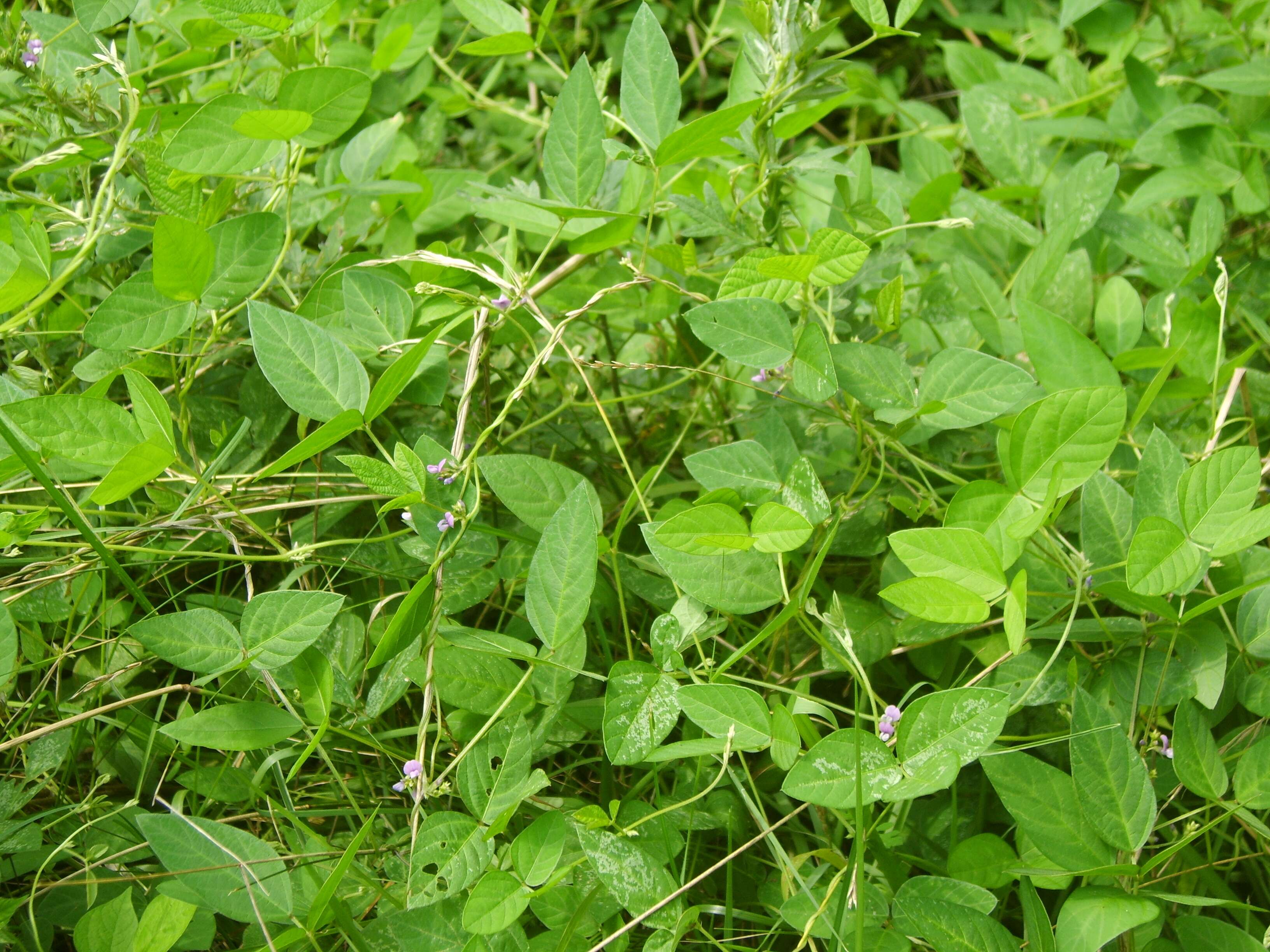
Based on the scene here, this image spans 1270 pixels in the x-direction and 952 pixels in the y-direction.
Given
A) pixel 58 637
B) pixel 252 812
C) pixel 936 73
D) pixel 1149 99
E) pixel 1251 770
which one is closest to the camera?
pixel 1251 770

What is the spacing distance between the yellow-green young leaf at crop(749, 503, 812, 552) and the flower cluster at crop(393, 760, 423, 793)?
340 millimetres

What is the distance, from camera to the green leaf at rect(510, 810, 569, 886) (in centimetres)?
75

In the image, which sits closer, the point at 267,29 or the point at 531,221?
the point at 267,29

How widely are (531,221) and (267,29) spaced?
32 centimetres

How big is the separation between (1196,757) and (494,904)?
0.59m

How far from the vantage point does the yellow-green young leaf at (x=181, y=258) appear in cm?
90

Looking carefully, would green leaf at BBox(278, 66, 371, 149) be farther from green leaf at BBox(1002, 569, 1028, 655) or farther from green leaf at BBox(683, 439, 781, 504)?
green leaf at BBox(1002, 569, 1028, 655)

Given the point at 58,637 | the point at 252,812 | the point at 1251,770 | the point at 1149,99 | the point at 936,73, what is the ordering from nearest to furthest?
the point at 1251,770 → the point at 252,812 → the point at 58,637 → the point at 1149,99 → the point at 936,73

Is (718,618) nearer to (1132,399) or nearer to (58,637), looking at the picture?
(1132,399)

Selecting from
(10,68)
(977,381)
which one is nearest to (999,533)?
(977,381)

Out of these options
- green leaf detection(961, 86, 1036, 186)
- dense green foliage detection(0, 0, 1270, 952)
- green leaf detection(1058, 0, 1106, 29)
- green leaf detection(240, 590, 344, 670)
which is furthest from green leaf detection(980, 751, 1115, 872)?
green leaf detection(1058, 0, 1106, 29)

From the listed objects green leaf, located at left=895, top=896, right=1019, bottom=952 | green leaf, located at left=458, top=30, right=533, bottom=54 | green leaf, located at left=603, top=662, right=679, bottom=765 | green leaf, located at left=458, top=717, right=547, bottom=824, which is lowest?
green leaf, located at left=895, top=896, right=1019, bottom=952

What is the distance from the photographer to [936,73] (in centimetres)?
196

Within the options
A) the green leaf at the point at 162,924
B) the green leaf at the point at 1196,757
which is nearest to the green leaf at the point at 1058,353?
the green leaf at the point at 1196,757
